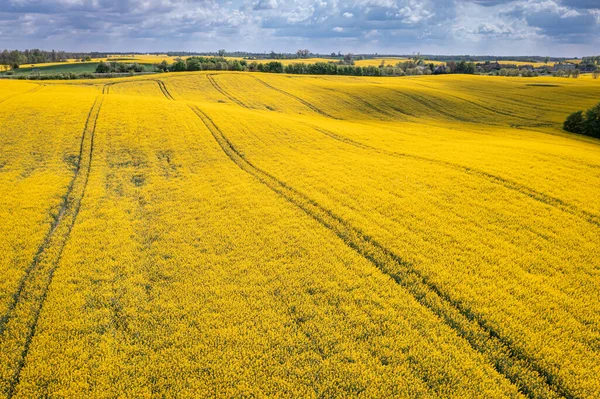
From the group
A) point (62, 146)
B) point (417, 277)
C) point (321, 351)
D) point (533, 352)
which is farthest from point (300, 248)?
point (62, 146)

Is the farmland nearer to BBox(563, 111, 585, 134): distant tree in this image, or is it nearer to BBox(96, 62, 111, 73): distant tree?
BBox(563, 111, 585, 134): distant tree

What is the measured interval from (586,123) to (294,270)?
47323mm

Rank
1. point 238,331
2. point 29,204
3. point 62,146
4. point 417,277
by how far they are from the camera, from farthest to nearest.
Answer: point 62,146, point 29,204, point 417,277, point 238,331

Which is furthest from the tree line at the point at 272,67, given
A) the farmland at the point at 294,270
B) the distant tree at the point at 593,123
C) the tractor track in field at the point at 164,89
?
the farmland at the point at 294,270

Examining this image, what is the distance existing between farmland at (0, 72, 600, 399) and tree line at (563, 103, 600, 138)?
22.9 metres

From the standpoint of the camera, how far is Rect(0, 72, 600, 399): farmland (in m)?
7.99

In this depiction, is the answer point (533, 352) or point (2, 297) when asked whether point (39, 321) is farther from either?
point (533, 352)

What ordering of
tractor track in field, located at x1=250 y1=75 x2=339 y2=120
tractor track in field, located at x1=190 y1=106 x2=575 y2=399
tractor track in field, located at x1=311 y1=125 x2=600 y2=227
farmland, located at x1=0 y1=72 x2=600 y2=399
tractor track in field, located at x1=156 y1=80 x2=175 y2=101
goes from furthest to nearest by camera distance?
tractor track in field, located at x1=156 y1=80 x2=175 y2=101 < tractor track in field, located at x1=250 y1=75 x2=339 y2=120 < tractor track in field, located at x1=311 y1=125 x2=600 y2=227 < farmland, located at x1=0 y1=72 x2=600 y2=399 < tractor track in field, located at x1=190 y1=106 x2=575 y2=399

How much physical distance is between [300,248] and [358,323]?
14.6 ft

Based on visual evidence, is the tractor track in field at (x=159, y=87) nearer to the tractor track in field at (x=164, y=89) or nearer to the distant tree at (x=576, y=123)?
the tractor track in field at (x=164, y=89)

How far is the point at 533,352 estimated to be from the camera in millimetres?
8547

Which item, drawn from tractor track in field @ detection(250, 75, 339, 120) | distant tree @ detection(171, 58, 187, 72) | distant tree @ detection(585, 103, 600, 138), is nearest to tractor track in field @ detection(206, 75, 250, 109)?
tractor track in field @ detection(250, 75, 339, 120)

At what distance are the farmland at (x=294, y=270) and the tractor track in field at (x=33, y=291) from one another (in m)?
0.06

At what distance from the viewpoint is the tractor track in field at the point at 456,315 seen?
784 cm
